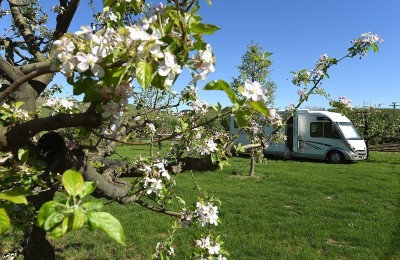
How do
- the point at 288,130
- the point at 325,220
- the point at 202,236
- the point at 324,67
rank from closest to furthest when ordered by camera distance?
the point at 202,236 → the point at 324,67 → the point at 325,220 → the point at 288,130

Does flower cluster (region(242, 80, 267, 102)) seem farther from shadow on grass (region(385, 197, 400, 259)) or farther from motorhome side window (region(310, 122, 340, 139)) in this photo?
motorhome side window (region(310, 122, 340, 139))

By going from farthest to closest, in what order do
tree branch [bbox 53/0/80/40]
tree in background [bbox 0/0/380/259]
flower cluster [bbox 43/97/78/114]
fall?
tree branch [bbox 53/0/80/40] → flower cluster [bbox 43/97/78/114] → tree in background [bbox 0/0/380/259]

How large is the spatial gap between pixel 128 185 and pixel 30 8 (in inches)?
139

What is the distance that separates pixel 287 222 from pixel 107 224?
652 cm

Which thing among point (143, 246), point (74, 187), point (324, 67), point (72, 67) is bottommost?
point (143, 246)

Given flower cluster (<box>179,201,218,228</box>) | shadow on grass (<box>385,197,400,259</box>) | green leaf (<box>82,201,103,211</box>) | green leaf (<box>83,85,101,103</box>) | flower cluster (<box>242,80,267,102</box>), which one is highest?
flower cluster (<box>242,80,267,102</box>)

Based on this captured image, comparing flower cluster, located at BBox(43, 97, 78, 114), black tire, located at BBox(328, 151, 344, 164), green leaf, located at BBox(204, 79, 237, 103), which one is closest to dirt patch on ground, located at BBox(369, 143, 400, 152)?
black tire, located at BBox(328, 151, 344, 164)

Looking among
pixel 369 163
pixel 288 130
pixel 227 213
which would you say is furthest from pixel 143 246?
pixel 288 130

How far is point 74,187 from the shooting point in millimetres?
865

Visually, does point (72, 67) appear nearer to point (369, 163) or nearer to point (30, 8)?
point (30, 8)

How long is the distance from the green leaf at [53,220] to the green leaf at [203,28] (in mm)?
593

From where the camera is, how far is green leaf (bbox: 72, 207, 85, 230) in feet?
2.50

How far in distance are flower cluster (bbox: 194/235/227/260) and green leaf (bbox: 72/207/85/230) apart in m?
1.67

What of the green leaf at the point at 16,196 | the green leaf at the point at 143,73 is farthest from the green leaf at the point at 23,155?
the green leaf at the point at 143,73
